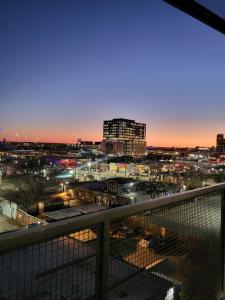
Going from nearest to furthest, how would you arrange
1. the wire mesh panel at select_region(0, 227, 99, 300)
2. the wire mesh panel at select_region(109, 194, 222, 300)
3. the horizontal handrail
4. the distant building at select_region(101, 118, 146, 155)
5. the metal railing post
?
the horizontal handrail → the wire mesh panel at select_region(0, 227, 99, 300) → the metal railing post → the wire mesh panel at select_region(109, 194, 222, 300) → the distant building at select_region(101, 118, 146, 155)

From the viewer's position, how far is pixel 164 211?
1.54 m

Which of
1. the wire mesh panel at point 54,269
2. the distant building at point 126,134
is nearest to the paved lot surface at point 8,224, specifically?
the wire mesh panel at point 54,269

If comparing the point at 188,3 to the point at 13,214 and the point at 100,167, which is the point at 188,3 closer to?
the point at 13,214

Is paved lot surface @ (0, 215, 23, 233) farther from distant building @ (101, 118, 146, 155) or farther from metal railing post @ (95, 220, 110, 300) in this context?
distant building @ (101, 118, 146, 155)

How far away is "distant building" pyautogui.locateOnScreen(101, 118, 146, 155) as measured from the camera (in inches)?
4536

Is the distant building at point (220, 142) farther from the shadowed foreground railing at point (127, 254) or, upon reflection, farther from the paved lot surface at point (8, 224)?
the shadowed foreground railing at point (127, 254)

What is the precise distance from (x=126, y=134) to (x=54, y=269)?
423 ft

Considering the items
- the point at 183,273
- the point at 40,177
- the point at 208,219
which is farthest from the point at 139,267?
the point at 40,177

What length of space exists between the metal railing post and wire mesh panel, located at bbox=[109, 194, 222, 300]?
76 mm

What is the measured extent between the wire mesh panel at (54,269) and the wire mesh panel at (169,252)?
0.14 metres

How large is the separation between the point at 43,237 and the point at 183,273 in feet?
4.24

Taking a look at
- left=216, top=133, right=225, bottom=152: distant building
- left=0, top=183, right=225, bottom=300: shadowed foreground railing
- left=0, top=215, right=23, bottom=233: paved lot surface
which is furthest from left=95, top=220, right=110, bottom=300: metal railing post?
left=216, top=133, right=225, bottom=152: distant building

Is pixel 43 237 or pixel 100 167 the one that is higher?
pixel 43 237

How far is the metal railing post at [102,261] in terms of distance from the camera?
1191 millimetres
